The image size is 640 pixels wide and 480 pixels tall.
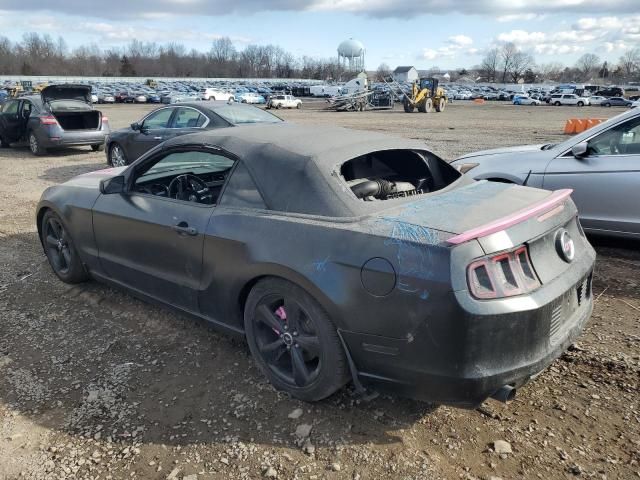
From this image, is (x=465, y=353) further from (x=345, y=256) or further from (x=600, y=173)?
(x=600, y=173)

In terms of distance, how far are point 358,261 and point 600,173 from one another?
3.71 m

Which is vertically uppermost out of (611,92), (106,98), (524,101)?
(611,92)

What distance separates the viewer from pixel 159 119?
395 inches

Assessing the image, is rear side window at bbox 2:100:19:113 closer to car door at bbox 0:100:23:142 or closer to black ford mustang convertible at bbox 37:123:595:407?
car door at bbox 0:100:23:142

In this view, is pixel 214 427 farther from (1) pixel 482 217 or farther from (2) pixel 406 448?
(1) pixel 482 217

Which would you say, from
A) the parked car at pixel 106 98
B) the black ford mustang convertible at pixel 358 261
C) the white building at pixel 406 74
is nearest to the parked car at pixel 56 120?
the black ford mustang convertible at pixel 358 261

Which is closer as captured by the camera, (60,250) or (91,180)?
(91,180)

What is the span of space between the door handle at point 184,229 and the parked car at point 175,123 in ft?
16.9

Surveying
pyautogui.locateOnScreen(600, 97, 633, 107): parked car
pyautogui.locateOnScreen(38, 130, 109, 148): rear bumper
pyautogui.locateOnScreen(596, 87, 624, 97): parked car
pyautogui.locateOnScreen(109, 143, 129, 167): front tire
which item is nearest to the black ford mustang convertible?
pyautogui.locateOnScreen(109, 143, 129, 167): front tire

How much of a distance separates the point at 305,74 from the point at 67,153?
148 m

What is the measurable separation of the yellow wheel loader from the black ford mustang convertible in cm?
3790

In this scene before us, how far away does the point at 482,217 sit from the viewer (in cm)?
274

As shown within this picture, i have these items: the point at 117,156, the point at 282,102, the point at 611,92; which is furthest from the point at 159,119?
the point at 611,92

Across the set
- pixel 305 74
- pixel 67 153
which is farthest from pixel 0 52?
pixel 67 153
